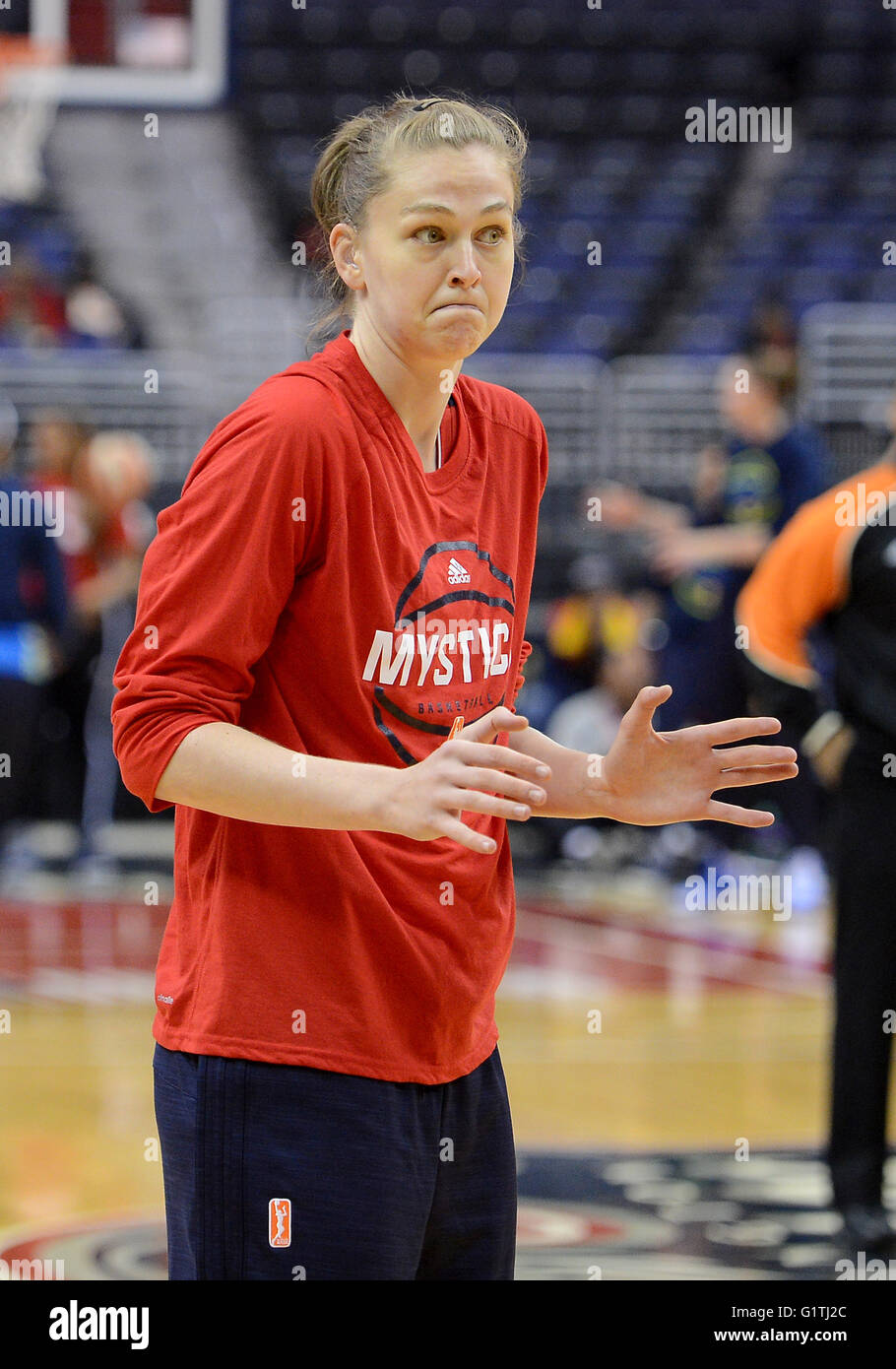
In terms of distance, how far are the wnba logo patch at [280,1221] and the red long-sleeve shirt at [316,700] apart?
0.46 feet

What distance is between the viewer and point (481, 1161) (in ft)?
6.48

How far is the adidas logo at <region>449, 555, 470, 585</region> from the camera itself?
6.41ft

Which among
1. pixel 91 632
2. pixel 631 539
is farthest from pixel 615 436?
pixel 91 632

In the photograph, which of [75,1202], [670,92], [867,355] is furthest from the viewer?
[670,92]

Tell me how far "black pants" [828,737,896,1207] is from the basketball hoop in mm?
7120

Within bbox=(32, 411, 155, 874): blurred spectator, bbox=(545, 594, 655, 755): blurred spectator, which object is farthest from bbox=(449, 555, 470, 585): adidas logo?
bbox=(32, 411, 155, 874): blurred spectator

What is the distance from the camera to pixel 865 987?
3967mm

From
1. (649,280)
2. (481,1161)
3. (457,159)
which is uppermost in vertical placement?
(649,280)

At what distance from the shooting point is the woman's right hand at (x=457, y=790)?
1611 mm

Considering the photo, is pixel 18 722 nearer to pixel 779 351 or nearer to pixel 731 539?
pixel 731 539

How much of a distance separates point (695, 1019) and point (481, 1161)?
14.2 ft

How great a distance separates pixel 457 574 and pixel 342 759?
26cm

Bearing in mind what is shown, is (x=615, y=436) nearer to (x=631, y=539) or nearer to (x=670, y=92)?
(x=631, y=539)

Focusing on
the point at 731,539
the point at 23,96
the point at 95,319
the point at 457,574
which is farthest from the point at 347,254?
the point at 95,319
